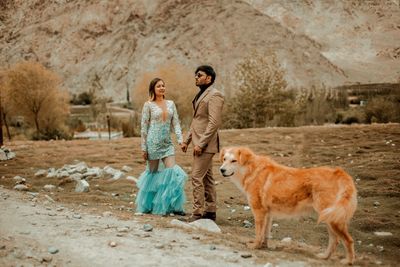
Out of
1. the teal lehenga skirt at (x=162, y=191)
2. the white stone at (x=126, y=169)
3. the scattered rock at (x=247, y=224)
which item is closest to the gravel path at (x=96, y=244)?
the teal lehenga skirt at (x=162, y=191)

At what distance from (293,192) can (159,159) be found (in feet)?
12.2

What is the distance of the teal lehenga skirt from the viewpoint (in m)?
9.35

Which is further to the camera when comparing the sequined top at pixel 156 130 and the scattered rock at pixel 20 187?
the scattered rock at pixel 20 187

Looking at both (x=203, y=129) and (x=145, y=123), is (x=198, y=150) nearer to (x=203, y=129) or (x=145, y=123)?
(x=203, y=129)

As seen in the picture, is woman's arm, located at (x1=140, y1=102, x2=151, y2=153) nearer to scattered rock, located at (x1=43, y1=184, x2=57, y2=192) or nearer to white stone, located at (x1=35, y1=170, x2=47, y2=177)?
scattered rock, located at (x1=43, y1=184, x2=57, y2=192)

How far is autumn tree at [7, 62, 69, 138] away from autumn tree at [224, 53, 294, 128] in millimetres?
15854

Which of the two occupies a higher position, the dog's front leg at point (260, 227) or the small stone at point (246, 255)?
the dog's front leg at point (260, 227)

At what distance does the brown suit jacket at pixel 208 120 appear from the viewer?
8.30 m

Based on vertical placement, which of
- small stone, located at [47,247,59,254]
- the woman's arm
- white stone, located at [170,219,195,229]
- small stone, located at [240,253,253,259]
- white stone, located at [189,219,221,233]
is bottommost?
white stone, located at [189,219,221,233]

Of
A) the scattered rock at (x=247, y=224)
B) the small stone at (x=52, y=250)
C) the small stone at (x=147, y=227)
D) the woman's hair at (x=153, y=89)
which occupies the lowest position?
the scattered rock at (x=247, y=224)

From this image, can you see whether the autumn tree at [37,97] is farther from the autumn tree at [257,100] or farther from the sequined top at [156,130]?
the sequined top at [156,130]

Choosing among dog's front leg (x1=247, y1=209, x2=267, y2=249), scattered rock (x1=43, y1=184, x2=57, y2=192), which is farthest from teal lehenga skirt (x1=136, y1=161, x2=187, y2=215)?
scattered rock (x1=43, y1=184, x2=57, y2=192)

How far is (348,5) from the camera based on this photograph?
277 feet

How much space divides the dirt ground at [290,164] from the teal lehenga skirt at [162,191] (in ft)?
1.27
